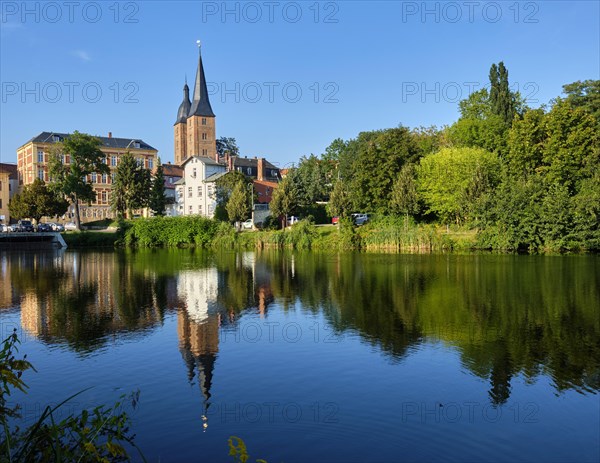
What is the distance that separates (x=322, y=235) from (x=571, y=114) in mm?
27988

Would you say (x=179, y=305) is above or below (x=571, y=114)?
below

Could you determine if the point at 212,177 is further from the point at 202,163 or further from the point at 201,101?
the point at 201,101

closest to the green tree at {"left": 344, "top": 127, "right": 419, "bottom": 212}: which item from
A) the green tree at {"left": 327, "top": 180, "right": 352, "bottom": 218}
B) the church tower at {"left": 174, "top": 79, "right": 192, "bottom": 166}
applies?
the green tree at {"left": 327, "top": 180, "right": 352, "bottom": 218}

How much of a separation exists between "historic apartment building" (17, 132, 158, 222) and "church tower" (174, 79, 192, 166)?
51.8 ft

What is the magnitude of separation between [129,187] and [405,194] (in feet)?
133

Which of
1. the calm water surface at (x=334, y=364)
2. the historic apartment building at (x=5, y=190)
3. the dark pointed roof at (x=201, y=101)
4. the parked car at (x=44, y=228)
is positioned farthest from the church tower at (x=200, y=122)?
the calm water surface at (x=334, y=364)

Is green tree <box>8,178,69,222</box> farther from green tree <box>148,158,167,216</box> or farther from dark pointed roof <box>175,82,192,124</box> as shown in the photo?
dark pointed roof <box>175,82,192,124</box>

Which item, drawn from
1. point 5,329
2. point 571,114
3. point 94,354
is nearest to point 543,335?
point 94,354

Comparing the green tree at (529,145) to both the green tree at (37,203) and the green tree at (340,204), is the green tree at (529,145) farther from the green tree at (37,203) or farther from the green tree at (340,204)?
the green tree at (37,203)

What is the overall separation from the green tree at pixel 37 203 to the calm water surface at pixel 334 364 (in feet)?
188

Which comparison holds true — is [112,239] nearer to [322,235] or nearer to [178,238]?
[178,238]

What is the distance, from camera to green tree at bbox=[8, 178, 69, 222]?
3152 inches

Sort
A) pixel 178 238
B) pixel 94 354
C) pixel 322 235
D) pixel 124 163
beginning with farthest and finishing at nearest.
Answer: pixel 124 163, pixel 178 238, pixel 322 235, pixel 94 354

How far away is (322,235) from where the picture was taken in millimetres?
62312
